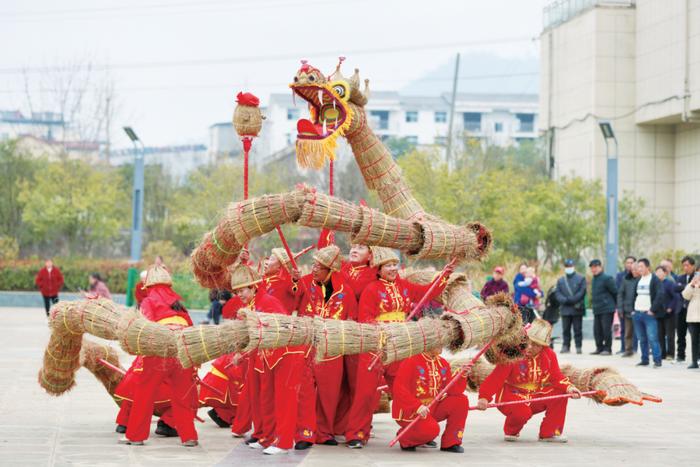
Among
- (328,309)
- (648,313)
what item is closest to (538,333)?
(328,309)

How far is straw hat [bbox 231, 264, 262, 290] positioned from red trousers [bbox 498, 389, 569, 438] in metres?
2.54

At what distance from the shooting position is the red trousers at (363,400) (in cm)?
1102

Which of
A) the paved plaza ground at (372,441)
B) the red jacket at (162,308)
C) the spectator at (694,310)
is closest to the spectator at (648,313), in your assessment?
the spectator at (694,310)

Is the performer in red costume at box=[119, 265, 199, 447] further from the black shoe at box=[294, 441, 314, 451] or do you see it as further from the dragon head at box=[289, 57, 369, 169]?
the dragon head at box=[289, 57, 369, 169]

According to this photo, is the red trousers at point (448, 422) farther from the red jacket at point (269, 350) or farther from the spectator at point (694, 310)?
the spectator at point (694, 310)

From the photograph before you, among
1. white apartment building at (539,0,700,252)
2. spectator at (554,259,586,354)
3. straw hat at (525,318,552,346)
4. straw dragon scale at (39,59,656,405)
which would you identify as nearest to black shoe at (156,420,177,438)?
straw dragon scale at (39,59,656,405)

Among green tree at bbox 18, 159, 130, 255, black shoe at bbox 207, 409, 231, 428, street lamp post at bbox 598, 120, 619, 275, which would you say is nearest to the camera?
black shoe at bbox 207, 409, 231, 428

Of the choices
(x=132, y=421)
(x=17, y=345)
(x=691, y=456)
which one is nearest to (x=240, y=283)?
(x=132, y=421)

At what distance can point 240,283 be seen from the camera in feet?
37.5

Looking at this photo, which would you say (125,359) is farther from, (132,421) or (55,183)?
(55,183)

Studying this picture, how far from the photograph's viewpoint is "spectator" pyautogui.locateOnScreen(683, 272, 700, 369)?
1878 cm

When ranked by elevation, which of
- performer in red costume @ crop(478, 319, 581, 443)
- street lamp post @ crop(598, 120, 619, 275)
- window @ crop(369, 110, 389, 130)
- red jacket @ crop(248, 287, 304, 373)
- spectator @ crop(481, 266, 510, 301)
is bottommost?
performer in red costume @ crop(478, 319, 581, 443)

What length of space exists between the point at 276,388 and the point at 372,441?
55.1 inches

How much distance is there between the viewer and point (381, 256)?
36.9 ft
